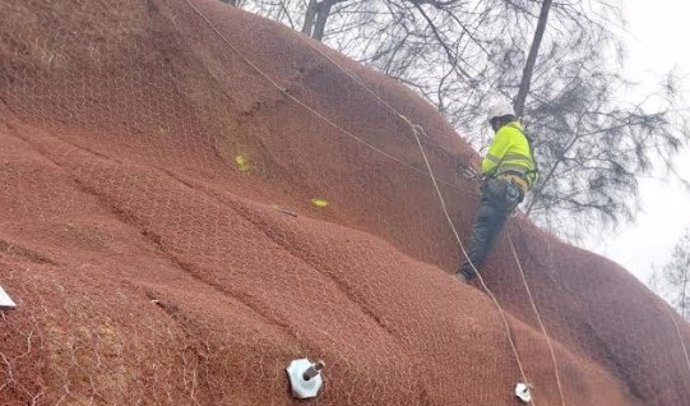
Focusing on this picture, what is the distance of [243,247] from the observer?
4766mm

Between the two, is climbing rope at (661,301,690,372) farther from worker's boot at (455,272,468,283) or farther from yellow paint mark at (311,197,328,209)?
yellow paint mark at (311,197,328,209)

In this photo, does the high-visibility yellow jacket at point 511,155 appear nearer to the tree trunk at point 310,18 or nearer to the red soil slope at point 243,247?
the red soil slope at point 243,247

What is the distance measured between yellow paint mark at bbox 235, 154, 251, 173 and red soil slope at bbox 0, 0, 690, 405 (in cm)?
5

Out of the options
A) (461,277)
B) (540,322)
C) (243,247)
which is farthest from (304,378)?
(540,322)

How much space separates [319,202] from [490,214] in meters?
1.56

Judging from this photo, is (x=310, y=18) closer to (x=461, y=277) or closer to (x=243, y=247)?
(x=461, y=277)

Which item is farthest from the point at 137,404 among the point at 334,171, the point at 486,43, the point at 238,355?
the point at 486,43

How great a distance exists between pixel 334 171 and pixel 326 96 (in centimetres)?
94

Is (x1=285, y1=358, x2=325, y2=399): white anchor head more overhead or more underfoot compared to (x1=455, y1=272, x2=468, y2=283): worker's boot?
more underfoot

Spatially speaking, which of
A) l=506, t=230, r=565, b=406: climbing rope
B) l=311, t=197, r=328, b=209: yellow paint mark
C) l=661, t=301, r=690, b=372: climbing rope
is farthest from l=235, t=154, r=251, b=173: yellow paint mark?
l=661, t=301, r=690, b=372: climbing rope

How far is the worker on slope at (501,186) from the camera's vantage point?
23.1 feet

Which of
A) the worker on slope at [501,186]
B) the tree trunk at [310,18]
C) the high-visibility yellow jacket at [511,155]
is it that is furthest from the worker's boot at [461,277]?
the tree trunk at [310,18]

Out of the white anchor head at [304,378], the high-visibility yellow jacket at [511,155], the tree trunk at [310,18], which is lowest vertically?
the white anchor head at [304,378]

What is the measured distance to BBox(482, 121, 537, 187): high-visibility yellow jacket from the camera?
709cm
